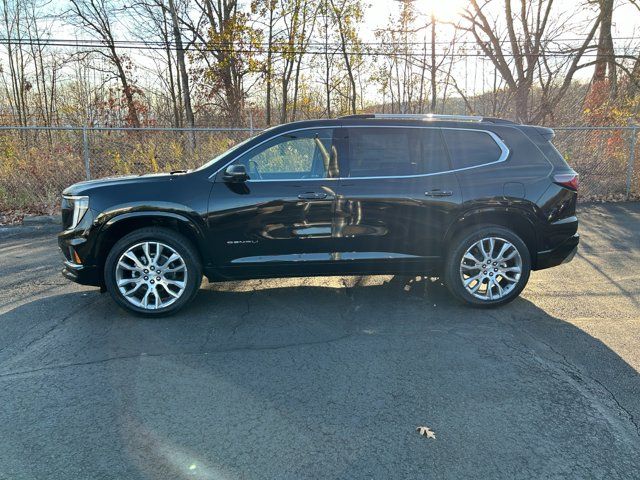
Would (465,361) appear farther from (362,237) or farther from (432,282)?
(432,282)

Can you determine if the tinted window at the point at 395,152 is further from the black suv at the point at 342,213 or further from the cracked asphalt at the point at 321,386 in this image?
the cracked asphalt at the point at 321,386

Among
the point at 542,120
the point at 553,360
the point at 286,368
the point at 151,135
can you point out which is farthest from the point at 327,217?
the point at 542,120

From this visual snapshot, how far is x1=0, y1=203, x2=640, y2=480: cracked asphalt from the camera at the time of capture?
234 cm

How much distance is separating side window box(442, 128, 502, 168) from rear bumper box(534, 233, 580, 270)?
1.13 metres

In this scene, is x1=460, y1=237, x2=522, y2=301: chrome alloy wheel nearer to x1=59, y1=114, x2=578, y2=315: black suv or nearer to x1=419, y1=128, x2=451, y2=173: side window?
x1=59, y1=114, x2=578, y2=315: black suv

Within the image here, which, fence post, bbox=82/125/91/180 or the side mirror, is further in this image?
fence post, bbox=82/125/91/180

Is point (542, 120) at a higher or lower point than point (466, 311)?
higher

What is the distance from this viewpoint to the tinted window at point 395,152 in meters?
4.39

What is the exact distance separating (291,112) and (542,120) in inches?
425

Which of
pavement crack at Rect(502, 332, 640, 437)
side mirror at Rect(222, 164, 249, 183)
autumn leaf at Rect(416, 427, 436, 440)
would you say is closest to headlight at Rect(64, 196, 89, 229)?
side mirror at Rect(222, 164, 249, 183)

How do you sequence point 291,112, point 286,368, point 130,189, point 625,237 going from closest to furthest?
point 286,368, point 130,189, point 625,237, point 291,112

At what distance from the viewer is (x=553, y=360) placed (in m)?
3.45

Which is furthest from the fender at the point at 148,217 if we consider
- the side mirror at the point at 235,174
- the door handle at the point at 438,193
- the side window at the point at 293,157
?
the door handle at the point at 438,193

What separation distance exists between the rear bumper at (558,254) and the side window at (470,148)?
1125mm
